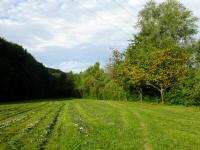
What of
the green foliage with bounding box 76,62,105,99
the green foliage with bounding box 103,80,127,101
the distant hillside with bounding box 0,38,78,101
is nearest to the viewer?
the distant hillside with bounding box 0,38,78,101

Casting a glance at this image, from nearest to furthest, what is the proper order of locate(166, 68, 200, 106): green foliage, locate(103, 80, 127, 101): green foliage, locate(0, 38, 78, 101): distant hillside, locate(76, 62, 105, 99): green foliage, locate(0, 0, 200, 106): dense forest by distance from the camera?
locate(166, 68, 200, 106): green foliage < locate(0, 0, 200, 106): dense forest < locate(0, 38, 78, 101): distant hillside < locate(103, 80, 127, 101): green foliage < locate(76, 62, 105, 99): green foliage

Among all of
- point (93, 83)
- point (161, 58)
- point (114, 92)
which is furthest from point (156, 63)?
point (93, 83)

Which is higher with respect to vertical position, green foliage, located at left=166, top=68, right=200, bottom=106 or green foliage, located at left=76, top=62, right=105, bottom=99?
green foliage, located at left=76, top=62, right=105, bottom=99

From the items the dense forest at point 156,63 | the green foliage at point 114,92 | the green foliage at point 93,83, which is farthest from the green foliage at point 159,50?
the green foliage at point 93,83

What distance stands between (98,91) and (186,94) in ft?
160

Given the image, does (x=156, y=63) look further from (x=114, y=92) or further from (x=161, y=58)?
(x=114, y=92)

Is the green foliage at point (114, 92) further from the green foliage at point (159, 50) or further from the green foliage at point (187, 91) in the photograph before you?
the green foliage at point (187, 91)

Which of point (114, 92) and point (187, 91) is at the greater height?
point (114, 92)

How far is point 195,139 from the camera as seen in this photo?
69.2ft

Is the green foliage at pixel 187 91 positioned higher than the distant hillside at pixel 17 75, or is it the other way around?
the distant hillside at pixel 17 75

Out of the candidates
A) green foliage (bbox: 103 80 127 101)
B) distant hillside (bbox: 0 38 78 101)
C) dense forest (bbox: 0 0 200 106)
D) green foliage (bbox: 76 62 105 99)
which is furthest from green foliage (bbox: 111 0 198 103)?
green foliage (bbox: 76 62 105 99)

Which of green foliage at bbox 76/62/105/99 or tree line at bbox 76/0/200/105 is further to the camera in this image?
green foliage at bbox 76/62/105/99

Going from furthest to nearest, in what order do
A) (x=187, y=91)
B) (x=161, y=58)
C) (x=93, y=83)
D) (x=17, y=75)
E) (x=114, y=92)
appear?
(x=93, y=83), (x=114, y=92), (x=17, y=75), (x=161, y=58), (x=187, y=91)

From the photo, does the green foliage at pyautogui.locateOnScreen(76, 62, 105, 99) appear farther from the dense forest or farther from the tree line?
the tree line
